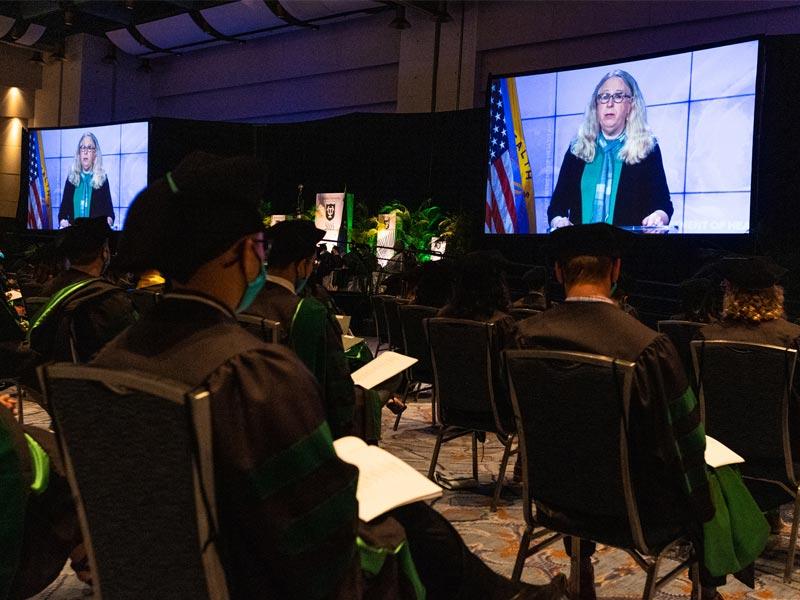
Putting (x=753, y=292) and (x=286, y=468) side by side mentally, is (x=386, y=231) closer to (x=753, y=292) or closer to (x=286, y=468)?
(x=753, y=292)

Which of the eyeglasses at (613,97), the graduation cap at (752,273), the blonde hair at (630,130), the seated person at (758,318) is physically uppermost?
the eyeglasses at (613,97)

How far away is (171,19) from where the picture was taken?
44.8ft

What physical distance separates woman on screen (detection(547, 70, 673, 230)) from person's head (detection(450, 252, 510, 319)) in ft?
13.9

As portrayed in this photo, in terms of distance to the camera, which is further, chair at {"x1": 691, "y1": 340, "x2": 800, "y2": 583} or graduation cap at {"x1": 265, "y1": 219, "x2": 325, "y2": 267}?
graduation cap at {"x1": 265, "y1": 219, "x2": 325, "y2": 267}

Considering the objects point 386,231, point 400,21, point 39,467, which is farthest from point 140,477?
point 400,21

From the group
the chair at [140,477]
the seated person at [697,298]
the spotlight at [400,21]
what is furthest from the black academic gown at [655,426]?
the spotlight at [400,21]

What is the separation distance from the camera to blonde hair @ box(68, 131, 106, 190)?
13953mm

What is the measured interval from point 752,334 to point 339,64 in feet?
37.3

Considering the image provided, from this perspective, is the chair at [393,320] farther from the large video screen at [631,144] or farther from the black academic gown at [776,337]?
the black academic gown at [776,337]

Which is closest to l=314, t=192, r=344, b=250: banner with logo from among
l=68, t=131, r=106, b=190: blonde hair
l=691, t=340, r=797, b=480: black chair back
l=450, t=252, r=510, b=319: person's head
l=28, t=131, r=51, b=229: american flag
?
l=68, t=131, r=106, b=190: blonde hair

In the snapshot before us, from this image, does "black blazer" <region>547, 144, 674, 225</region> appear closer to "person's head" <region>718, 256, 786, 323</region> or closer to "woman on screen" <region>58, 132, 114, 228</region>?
"person's head" <region>718, 256, 786, 323</region>

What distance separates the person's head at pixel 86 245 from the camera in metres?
3.51

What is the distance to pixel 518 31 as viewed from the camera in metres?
11.1

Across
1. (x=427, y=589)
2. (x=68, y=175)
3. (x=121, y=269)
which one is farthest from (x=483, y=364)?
(x=68, y=175)
